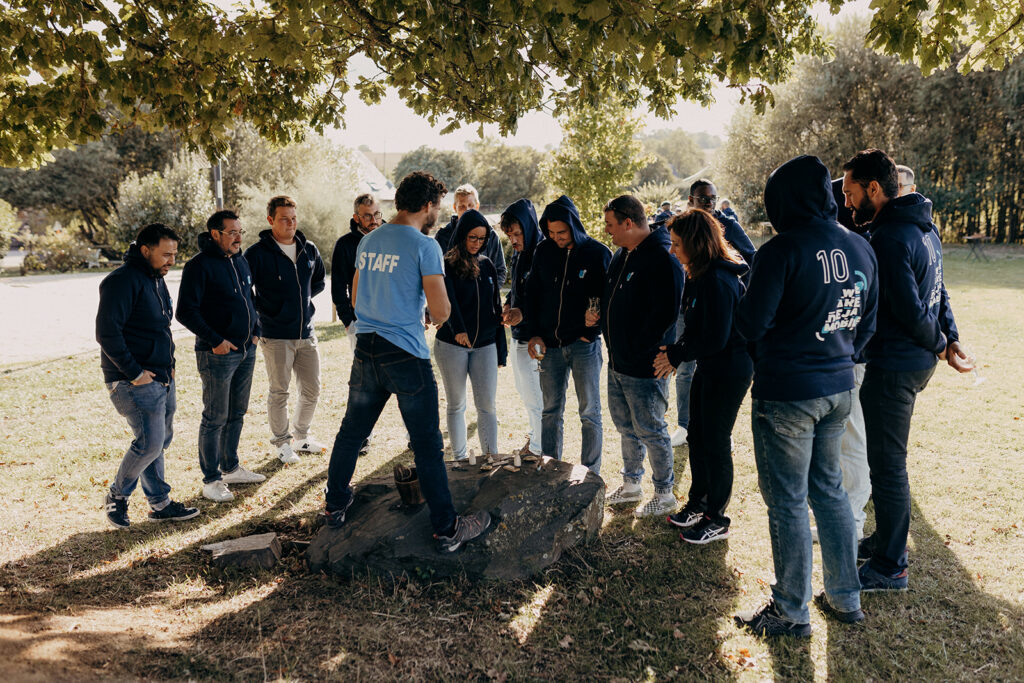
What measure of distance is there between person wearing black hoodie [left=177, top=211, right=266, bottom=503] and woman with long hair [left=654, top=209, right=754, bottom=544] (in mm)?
3424

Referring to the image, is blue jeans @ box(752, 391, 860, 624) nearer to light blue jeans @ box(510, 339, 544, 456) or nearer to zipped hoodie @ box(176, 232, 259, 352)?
light blue jeans @ box(510, 339, 544, 456)

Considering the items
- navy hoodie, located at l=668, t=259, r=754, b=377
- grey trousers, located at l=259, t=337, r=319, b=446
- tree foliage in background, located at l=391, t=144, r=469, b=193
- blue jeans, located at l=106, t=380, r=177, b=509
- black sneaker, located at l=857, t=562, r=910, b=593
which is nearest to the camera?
black sneaker, located at l=857, t=562, r=910, b=593

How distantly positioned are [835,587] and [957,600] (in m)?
0.85

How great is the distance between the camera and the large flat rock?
13.4ft

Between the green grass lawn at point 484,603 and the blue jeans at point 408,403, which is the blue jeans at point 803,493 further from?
the blue jeans at point 408,403

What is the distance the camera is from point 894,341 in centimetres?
378

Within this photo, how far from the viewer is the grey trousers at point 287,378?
6293 millimetres

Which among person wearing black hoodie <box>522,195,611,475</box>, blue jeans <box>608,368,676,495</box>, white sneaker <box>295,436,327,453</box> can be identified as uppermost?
person wearing black hoodie <box>522,195,611,475</box>

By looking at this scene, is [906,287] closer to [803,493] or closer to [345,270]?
[803,493]

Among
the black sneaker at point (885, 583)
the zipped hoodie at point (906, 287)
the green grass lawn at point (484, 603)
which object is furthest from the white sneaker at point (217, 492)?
the zipped hoodie at point (906, 287)

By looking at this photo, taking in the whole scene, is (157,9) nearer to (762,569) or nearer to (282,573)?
(282,573)

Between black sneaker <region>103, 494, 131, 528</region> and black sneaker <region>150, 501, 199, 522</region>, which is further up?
black sneaker <region>103, 494, 131, 528</region>

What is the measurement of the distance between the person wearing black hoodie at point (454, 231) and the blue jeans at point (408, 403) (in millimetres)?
2055

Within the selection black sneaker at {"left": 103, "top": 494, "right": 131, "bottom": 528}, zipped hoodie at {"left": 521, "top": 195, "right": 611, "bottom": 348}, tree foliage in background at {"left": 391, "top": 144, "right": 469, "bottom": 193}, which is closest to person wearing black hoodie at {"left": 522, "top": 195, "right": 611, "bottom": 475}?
zipped hoodie at {"left": 521, "top": 195, "right": 611, "bottom": 348}
